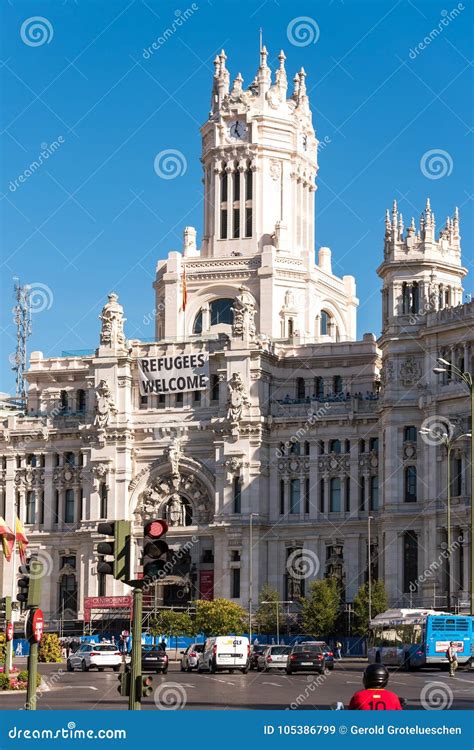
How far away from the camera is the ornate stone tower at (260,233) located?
432 ft

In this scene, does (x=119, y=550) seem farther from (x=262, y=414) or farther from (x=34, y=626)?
(x=262, y=414)

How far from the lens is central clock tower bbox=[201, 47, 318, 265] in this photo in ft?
442

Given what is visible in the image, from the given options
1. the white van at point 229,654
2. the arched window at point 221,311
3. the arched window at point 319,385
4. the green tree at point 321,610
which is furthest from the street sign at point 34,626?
the arched window at point 221,311

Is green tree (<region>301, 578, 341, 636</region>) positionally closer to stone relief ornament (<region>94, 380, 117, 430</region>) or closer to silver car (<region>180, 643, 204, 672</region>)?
stone relief ornament (<region>94, 380, 117, 430</region>)

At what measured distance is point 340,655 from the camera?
10300cm

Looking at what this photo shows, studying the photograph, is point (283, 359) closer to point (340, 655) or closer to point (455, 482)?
point (455, 482)

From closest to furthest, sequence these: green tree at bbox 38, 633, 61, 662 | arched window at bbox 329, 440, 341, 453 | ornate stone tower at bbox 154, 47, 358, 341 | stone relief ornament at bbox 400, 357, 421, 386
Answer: green tree at bbox 38, 633, 61, 662, stone relief ornament at bbox 400, 357, 421, 386, arched window at bbox 329, 440, 341, 453, ornate stone tower at bbox 154, 47, 358, 341

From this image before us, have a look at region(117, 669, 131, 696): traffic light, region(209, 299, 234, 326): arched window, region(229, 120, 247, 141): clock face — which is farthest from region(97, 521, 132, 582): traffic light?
region(229, 120, 247, 141): clock face

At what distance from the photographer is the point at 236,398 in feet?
400

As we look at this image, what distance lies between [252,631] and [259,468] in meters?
13.1

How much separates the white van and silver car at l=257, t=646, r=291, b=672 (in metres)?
1.93

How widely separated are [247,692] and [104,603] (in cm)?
7383

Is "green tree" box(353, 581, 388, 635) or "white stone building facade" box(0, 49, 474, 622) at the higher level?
"white stone building facade" box(0, 49, 474, 622)

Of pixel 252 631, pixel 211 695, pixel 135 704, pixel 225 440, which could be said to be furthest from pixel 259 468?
pixel 135 704
